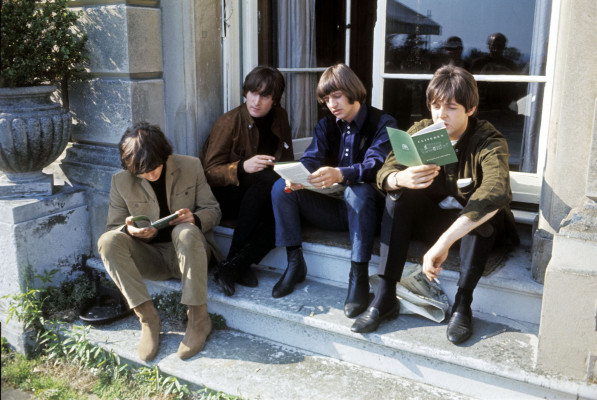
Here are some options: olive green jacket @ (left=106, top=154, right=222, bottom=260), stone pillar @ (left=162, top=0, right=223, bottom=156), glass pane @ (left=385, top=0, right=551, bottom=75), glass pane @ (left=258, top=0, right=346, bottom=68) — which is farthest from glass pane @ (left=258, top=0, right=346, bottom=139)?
olive green jacket @ (left=106, top=154, right=222, bottom=260)

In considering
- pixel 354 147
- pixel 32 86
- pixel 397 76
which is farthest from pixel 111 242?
pixel 397 76

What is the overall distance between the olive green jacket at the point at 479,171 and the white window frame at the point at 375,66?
46cm

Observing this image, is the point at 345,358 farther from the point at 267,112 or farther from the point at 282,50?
the point at 282,50

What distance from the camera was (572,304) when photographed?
7.69 ft

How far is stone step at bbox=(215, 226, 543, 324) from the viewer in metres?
2.79

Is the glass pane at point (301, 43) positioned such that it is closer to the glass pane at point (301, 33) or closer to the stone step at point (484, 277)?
the glass pane at point (301, 33)

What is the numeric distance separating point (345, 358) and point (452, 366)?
1.86 feet

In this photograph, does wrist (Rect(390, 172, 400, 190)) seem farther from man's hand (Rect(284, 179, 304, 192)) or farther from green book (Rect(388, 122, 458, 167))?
man's hand (Rect(284, 179, 304, 192))

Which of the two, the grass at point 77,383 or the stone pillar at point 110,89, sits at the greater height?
the stone pillar at point 110,89

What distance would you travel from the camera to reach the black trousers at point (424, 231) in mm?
2648

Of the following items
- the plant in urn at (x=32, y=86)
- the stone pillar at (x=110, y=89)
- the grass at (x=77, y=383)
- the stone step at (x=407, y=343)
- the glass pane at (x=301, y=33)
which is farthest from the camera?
the glass pane at (x=301, y=33)

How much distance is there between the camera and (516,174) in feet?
10.9

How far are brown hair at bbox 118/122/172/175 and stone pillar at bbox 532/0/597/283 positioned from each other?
204cm

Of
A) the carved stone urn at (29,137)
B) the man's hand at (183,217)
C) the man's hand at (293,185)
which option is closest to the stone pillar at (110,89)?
the carved stone urn at (29,137)
